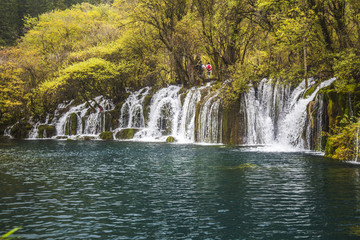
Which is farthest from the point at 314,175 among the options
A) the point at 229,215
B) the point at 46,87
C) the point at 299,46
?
the point at 46,87

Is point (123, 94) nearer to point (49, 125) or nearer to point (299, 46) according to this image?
point (49, 125)

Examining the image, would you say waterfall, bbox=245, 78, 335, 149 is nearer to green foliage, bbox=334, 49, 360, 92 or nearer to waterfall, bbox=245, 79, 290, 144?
waterfall, bbox=245, 79, 290, 144

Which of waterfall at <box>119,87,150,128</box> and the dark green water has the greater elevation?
waterfall at <box>119,87,150,128</box>

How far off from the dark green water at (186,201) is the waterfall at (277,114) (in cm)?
586

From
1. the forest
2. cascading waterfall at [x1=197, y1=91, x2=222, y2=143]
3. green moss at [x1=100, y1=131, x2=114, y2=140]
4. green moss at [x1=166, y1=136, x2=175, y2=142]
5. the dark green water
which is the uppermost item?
the forest

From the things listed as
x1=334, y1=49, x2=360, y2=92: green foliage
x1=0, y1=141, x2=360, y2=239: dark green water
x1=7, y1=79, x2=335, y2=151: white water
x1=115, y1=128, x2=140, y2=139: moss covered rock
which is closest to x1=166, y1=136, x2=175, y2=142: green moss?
x1=7, y1=79, x2=335, y2=151: white water

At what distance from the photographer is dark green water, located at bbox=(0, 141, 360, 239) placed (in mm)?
6680

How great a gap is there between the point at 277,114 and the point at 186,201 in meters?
17.1

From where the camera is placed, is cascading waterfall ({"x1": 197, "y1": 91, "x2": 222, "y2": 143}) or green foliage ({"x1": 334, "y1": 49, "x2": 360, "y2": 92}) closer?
green foliage ({"x1": 334, "y1": 49, "x2": 360, "y2": 92})

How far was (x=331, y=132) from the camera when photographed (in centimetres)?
1791

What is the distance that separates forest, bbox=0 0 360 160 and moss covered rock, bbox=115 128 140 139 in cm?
733

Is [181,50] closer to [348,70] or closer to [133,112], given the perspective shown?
[133,112]

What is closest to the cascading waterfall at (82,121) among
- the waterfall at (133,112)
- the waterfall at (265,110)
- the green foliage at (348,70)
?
the waterfall at (133,112)

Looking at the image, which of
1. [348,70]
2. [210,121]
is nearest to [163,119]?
[210,121]
